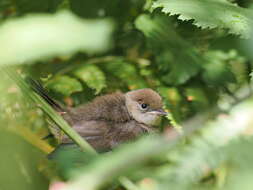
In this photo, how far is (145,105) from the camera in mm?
2668

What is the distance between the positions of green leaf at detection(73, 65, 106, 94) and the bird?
0.07m

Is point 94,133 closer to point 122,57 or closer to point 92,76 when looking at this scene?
point 92,76

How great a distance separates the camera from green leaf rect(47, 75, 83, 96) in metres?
2.25

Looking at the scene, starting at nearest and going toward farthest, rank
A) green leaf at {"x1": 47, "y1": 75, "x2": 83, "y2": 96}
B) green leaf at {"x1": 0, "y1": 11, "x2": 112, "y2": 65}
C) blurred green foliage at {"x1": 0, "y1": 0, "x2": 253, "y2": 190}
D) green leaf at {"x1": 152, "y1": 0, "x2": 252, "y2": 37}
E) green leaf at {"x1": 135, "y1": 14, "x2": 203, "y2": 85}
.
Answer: green leaf at {"x1": 0, "y1": 11, "x2": 112, "y2": 65}, blurred green foliage at {"x1": 0, "y1": 0, "x2": 253, "y2": 190}, green leaf at {"x1": 152, "y1": 0, "x2": 252, "y2": 37}, green leaf at {"x1": 47, "y1": 75, "x2": 83, "y2": 96}, green leaf at {"x1": 135, "y1": 14, "x2": 203, "y2": 85}

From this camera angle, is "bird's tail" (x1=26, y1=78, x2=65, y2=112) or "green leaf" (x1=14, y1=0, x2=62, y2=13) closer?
"bird's tail" (x1=26, y1=78, x2=65, y2=112)

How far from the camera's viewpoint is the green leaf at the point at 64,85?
2248 mm

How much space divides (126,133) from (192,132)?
58.5 inches

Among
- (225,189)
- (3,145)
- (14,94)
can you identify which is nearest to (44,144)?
(14,94)

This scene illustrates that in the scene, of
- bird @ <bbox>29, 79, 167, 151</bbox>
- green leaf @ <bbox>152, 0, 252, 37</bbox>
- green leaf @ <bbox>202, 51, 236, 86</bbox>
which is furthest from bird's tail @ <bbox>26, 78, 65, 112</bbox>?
green leaf @ <bbox>202, 51, 236, 86</bbox>

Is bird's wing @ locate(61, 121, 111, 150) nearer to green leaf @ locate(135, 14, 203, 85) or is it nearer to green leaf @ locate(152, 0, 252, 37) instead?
green leaf @ locate(135, 14, 203, 85)

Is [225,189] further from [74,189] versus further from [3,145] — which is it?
[3,145]

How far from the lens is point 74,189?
1.88 feet

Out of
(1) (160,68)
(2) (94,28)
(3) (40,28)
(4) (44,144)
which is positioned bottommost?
(4) (44,144)

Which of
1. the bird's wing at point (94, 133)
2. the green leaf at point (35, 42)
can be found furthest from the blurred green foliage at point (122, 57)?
the bird's wing at point (94, 133)
